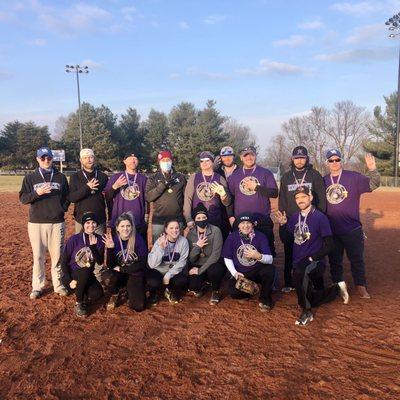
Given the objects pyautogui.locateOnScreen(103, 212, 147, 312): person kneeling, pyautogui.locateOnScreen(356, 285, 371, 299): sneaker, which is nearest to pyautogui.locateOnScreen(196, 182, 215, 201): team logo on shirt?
pyautogui.locateOnScreen(103, 212, 147, 312): person kneeling

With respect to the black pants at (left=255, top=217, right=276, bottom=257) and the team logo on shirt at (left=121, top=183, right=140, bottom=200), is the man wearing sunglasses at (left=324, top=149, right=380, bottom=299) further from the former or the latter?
the team logo on shirt at (left=121, top=183, right=140, bottom=200)

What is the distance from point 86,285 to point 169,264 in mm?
1104

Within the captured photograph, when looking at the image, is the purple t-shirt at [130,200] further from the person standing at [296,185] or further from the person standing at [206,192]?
the person standing at [296,185]

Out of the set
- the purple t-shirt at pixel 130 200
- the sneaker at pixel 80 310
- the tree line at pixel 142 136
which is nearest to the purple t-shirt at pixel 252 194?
the purple t-shirt at pixel 130 200

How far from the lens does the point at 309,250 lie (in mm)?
5238

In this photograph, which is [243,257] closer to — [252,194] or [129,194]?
[252,194]

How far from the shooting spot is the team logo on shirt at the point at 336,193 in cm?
568

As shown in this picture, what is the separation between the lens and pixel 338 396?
3.27 metres

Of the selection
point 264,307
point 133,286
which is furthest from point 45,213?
point 264,307

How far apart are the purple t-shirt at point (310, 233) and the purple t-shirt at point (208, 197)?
1.22 m

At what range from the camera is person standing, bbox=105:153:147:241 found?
19.1 feet

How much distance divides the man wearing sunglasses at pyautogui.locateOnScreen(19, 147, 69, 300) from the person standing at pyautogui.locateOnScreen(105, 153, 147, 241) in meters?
0.68

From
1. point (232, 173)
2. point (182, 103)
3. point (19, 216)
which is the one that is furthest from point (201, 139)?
point (232, 173)

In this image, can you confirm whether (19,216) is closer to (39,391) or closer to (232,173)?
(232,173)
